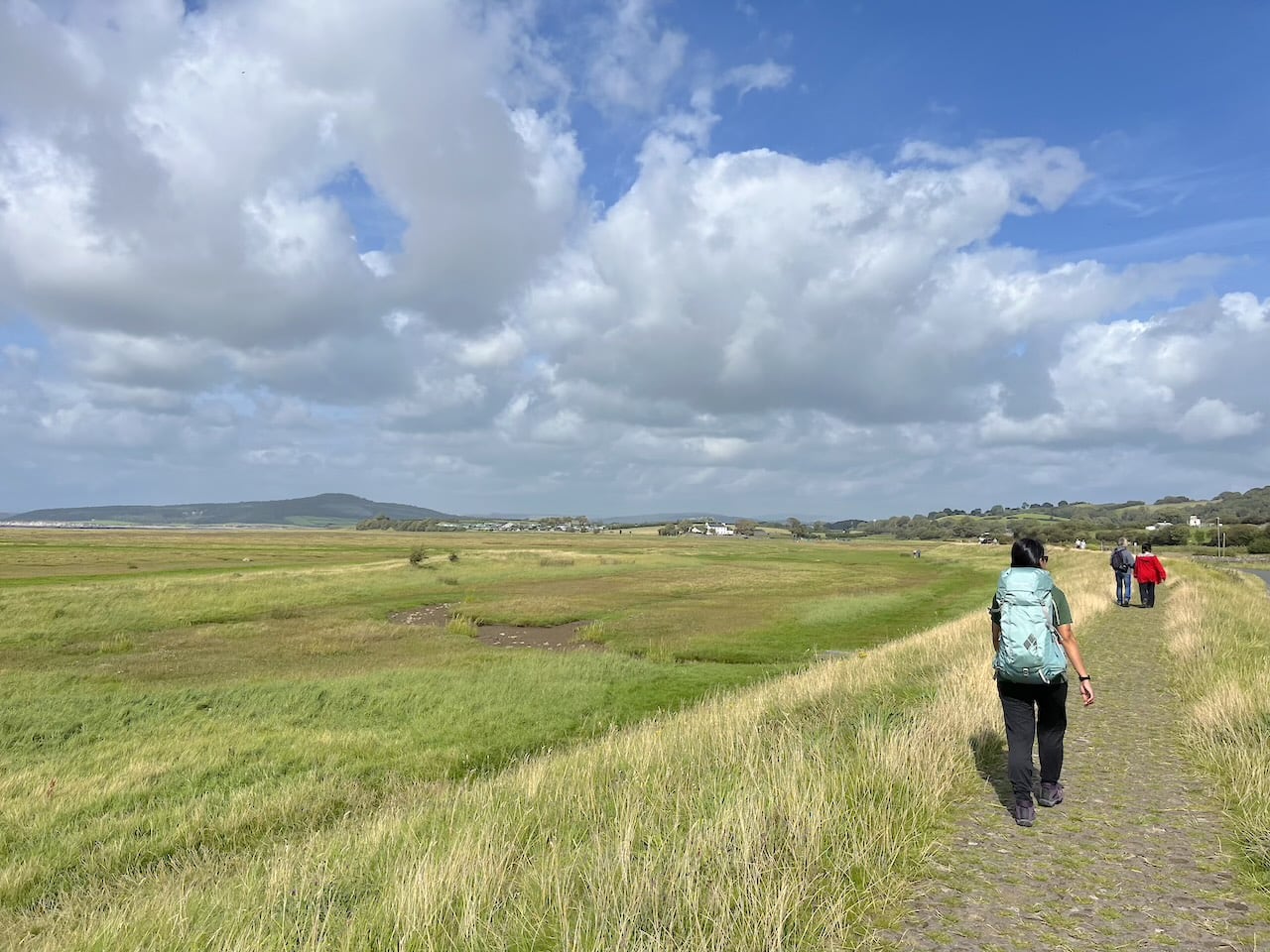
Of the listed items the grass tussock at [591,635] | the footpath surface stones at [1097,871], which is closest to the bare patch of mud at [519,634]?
the grass tussock at [591,635]

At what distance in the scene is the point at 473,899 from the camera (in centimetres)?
550

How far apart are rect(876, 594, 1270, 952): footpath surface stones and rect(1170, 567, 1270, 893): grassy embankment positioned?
223 mm

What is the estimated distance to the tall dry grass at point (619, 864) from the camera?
5055 millimetres

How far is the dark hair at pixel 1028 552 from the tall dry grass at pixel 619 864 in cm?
232

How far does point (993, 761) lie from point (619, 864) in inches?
214

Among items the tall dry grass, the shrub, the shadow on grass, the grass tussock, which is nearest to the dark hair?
the tall dry grass

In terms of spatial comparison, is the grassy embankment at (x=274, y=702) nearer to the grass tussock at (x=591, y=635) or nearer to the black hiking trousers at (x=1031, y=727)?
the grass tussock at (x=591, y=635)

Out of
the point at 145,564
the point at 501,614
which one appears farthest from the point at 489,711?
the point at 145,564

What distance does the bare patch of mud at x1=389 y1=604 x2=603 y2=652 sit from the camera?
30.5 m

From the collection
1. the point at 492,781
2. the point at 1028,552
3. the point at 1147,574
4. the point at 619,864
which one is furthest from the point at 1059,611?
the point at 1147,574

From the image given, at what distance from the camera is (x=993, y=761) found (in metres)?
8.62

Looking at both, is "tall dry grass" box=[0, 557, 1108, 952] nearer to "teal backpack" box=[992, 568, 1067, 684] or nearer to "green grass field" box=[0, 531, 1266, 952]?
"green grass field" box=[0, 531, 1266, 952]

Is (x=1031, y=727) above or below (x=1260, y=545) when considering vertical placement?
above

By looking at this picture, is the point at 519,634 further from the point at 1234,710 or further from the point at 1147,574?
the point at 1234,710
